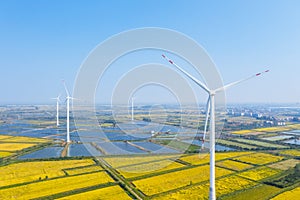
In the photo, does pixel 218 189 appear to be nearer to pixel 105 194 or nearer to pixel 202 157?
pixel 105 194

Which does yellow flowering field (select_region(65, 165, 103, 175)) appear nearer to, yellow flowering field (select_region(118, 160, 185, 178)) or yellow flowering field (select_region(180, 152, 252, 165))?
yellow flowering field (select_region(118, 160, 185, 178))

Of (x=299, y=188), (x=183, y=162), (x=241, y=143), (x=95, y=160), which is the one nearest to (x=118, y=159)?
(x=95, y=160)

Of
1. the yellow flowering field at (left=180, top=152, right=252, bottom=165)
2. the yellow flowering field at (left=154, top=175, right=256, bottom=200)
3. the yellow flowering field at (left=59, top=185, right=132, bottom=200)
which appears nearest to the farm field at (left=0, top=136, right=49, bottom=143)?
the yellow flowering field at (left=180, top=152, right=252, bottom=165)

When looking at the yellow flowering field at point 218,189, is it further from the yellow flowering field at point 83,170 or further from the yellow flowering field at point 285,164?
the yellow flowering field at point 83,170

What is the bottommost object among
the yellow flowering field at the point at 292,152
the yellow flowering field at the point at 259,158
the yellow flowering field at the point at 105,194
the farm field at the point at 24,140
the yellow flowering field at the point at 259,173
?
the yellow flowering field at the point at 105,194

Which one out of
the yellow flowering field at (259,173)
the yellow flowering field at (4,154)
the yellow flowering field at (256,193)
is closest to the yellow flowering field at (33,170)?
the yellow flowering field at (4,154)

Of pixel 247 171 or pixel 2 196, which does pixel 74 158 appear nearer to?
pixel 2 196
